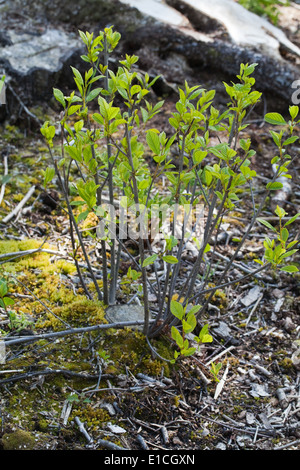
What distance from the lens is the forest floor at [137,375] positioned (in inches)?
77.7

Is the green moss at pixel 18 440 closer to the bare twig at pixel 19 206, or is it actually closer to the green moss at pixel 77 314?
the green moss at pixel 77 314

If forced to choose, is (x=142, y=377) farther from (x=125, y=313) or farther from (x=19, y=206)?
(x=19, y=206)

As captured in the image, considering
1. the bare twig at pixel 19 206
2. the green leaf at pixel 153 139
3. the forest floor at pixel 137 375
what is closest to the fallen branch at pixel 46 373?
the forest floor at pixel 137 375

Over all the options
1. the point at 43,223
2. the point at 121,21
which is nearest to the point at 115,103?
the point at 121,21

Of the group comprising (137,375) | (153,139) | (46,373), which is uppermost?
(153,139)

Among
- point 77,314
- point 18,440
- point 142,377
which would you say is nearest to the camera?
point 18,440

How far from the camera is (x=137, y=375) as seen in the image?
2.27m

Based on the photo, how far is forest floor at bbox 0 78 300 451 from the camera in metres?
1.97

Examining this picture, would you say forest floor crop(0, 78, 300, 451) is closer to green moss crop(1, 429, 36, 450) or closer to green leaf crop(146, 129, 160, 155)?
green moss crop(1, 429, 36, 450)

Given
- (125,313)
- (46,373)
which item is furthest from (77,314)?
(46,373)

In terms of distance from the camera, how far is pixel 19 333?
89.9 inches

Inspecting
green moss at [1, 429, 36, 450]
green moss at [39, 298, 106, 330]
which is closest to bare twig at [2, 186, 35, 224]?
green moss at [39, 298, 106, 330]

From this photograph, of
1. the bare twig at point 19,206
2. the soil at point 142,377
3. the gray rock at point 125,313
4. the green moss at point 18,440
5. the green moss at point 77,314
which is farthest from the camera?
the bare twig at point 19,206
